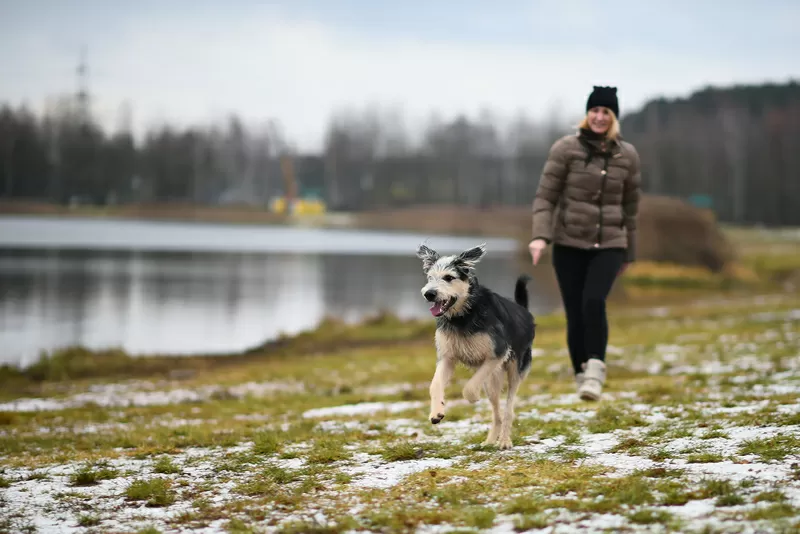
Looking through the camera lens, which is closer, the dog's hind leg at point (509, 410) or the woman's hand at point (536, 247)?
the dog's hind leg at point (509, 410)

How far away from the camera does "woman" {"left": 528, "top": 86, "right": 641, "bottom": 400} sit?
9211 millimetres

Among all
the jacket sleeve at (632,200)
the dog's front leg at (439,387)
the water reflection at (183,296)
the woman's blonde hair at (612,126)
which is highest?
the woman's blonde hair at (612,126)

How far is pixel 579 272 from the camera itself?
9602mm

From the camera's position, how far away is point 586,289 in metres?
9.48

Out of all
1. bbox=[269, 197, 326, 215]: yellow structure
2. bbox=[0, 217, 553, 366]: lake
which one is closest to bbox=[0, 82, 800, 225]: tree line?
bbox=[269, 197, 326, 215]: yellow structure

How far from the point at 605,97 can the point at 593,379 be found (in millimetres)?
3156

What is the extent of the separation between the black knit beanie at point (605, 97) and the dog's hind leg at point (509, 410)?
133 inches

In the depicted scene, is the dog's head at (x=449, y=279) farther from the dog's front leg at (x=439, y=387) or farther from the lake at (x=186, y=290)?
the lake at (x=186, y=290)

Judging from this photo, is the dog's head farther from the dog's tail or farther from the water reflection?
the water reflection

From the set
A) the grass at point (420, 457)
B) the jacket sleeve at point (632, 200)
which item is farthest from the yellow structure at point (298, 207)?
the jacket sleeve at point (632, 200)

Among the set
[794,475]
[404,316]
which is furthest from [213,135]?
[794,475]

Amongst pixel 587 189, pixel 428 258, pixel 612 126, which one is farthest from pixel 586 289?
pixel 428 258

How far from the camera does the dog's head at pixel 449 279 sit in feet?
21.7

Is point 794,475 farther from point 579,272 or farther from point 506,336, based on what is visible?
point 579,272
